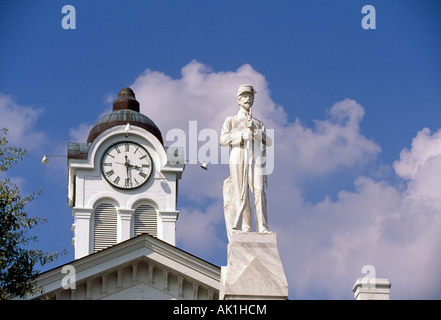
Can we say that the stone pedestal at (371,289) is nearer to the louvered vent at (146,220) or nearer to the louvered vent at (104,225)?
the louvered vent at (146,220)

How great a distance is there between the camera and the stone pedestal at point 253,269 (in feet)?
71.4

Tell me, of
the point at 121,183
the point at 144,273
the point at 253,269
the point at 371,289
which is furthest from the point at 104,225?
the point at 253,269

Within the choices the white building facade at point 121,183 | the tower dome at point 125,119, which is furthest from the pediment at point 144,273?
the tower dome at point 125,119

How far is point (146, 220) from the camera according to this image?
5322 cm

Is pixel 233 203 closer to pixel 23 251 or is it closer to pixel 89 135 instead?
pixel 23 251

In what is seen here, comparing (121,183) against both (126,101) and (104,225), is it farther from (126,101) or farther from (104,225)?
(126,101)

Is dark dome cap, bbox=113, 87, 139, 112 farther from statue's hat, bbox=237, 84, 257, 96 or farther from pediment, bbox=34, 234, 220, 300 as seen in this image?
statue's hat, bbox=237, 84, 257, 96

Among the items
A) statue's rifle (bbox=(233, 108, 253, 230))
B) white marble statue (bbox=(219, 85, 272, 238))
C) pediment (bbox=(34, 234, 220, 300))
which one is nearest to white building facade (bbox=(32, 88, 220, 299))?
A: pediment (bbox=(34, 234, 220, 300))

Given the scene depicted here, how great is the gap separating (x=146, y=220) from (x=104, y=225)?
1.92m

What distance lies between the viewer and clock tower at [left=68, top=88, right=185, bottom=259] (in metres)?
52.2

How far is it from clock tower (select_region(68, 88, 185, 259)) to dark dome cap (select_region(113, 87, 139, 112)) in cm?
172

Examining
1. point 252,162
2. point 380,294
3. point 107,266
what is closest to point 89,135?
point 107,266

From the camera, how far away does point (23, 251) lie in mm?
25953

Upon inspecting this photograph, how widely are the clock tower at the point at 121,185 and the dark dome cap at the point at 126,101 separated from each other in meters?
1.72
